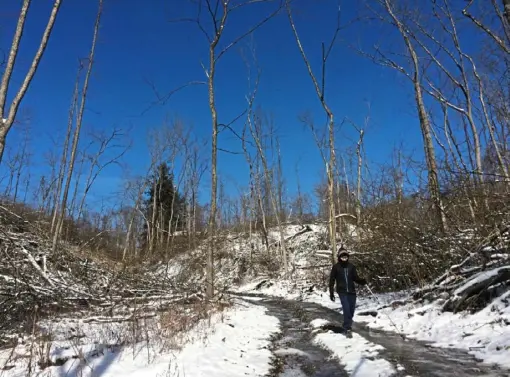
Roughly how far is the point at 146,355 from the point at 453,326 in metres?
6.06

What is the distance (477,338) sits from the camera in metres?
6.38

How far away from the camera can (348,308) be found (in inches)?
334

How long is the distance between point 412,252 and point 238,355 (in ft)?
25.0

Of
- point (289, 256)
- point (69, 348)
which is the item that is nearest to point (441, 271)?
point (69, 348)

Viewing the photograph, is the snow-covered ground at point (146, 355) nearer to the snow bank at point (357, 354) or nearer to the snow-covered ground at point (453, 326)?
the snow bank at point (357, 354)

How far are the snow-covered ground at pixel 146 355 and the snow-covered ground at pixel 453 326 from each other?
71.6 inches

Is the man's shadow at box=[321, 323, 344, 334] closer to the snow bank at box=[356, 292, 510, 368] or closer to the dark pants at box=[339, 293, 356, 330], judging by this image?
the dark pants at box=[339, 293, 356, 330]

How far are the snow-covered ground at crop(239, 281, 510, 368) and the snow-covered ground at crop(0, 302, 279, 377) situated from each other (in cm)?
182

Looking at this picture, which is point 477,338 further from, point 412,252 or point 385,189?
point 385,189

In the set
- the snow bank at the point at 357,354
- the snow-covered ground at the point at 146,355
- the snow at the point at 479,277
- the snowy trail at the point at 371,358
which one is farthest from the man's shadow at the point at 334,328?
the snow at the point at 479,277

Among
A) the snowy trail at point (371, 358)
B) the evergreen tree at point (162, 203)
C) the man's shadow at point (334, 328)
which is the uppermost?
the evergreen tree at point (162, 203)

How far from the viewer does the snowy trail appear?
4.96 metres

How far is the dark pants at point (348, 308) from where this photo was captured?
8367mm

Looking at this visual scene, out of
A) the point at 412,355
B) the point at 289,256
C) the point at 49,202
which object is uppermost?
the point at 49,202
